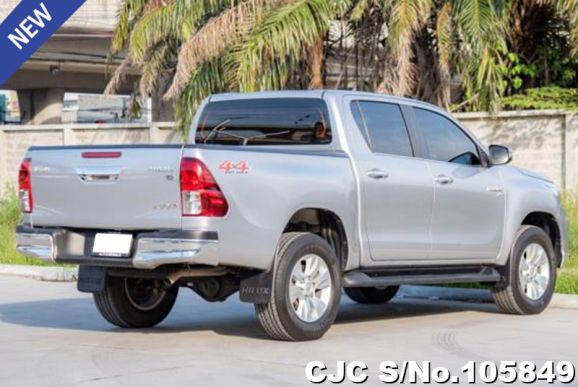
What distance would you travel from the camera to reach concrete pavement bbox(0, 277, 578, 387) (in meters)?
8.62

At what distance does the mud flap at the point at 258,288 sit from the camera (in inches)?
386

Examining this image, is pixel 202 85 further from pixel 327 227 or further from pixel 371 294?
pixel 327 227

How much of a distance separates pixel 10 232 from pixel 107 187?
1236 cm

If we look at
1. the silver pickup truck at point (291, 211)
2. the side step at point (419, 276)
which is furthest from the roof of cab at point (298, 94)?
the side step at point (419, 276)

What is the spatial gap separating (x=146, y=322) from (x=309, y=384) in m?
3.47

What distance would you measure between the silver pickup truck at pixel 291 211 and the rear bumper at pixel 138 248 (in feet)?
0.04

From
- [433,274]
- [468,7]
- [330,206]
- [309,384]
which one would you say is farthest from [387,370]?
[468,7]

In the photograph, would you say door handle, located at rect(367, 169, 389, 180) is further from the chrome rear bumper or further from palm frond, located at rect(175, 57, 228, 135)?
palm frond, located at rect(175, 57, 228, 135)

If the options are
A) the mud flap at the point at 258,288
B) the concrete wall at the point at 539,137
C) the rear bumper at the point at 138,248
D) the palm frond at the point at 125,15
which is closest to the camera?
the rear bumper at the point at 138,248

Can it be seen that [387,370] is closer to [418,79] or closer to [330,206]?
[330,206]

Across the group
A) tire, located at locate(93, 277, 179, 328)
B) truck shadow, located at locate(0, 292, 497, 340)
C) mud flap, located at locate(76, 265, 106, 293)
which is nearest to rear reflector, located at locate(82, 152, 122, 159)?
mud flap, located at locate(76, 265, 106, 293)

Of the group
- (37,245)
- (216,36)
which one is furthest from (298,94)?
(216,36)

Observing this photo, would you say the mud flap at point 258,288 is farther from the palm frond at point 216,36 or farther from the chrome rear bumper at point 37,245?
the palm frond at point 216,36

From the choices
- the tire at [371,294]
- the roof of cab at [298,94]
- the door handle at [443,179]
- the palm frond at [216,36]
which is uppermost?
the palm frond at [216,36]
